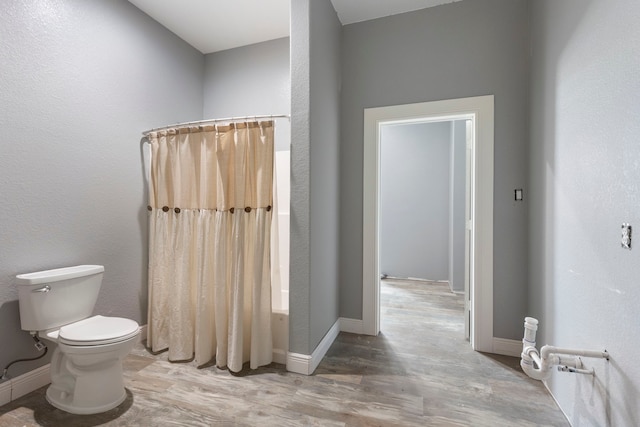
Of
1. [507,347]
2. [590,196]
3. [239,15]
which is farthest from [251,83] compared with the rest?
[507,347]

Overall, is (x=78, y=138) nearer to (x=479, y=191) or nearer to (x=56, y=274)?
(x=56, y=274)

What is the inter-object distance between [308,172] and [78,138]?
1.62 meters

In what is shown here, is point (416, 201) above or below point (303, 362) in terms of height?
above

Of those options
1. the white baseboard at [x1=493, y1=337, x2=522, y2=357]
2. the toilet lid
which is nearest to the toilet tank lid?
the toilet lid

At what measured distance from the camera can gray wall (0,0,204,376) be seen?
1.67 metres

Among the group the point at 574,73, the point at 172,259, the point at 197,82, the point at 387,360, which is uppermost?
the point at 197,82

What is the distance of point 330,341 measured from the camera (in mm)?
2361

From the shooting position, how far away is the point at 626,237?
1.06 metres

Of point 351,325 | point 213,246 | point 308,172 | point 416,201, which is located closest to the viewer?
point 308,172

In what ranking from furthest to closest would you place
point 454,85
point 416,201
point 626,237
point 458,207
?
point 416,201 < point 458,207 < point 454,85 < point 626,237

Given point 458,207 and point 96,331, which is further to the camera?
point 458,207

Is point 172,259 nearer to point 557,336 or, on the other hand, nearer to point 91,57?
point 91,57

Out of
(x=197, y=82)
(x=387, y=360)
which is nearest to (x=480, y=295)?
(x=387, y=360)

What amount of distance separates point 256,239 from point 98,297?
1287mm
